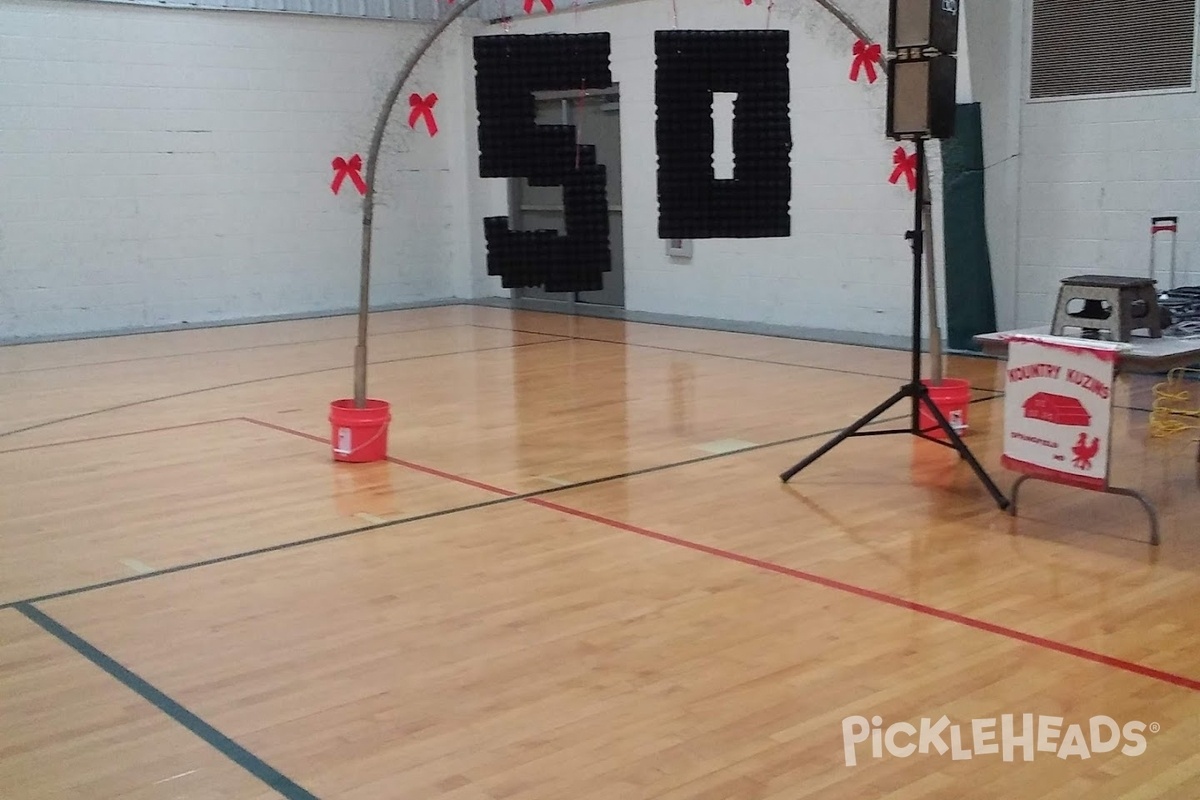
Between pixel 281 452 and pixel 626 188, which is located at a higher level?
pixel 626 188

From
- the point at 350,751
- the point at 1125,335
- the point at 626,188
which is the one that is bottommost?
the point at 350,751

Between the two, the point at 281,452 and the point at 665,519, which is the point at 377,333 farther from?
the point at 665,519

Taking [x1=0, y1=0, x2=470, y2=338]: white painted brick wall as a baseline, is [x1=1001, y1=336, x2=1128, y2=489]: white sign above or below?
below

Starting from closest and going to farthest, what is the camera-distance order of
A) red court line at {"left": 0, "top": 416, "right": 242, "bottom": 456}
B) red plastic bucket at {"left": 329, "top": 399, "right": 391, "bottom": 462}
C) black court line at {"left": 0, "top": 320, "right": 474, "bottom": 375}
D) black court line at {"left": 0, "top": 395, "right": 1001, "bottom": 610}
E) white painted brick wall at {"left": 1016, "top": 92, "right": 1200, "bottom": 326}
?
black court line at {"left": 0, "top": 395, "right": 1001, "bottom": 610}, red plastic bucket at {"left": 329, "top": 399, "right": 391, "bottom": 462}, red court line at {"left": 0, "top": 416, "right": 242, "bottom": 456}, white painted brick wall at {"left": 1016, "top": 92, "right": 1200, "bottom": 326}, black court line at {"left": 0, "top": 320, "right": 474, "bottom": 375}

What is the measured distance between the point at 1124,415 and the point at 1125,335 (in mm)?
1766

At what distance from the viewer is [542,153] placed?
460 centimetres

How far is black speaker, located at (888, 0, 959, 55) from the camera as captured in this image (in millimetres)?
4152

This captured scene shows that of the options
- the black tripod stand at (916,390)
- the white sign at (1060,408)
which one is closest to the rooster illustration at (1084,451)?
the white sign at (1060,408)

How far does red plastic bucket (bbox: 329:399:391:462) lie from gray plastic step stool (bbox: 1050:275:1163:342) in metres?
2.70

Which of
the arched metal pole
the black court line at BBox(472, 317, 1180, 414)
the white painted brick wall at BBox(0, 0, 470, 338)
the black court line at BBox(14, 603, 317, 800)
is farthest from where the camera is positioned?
the white painted brick wall at BBox(0, 0, 470, 338)

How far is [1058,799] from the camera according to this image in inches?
87.0

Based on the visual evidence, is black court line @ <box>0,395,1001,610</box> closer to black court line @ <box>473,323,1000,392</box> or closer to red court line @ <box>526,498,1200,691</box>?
red court line @ <box>526,498,1200,691</box>

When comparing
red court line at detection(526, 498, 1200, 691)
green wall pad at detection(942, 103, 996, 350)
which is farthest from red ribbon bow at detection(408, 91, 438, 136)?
green wall pad at detection(942, 103, 996, 350)

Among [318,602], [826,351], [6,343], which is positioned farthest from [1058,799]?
[6,343]
